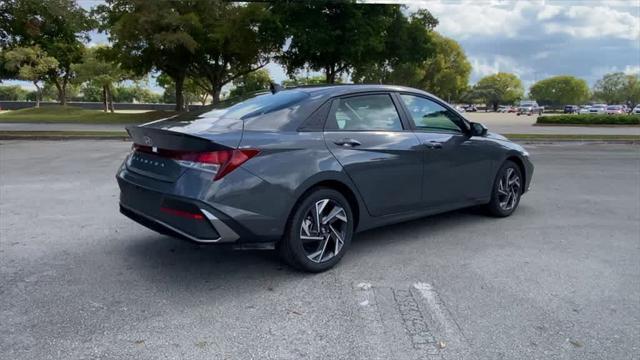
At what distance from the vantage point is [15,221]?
18.3ft

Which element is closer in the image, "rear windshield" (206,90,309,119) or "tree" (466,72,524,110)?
"rear windshield" (206,90,309,119)

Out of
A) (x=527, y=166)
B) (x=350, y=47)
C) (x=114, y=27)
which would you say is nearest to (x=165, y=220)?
(x=527, y=166)

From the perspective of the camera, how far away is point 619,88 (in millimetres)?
110125

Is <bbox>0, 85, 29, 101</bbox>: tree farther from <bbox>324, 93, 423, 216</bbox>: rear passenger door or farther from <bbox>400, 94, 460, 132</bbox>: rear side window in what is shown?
<bbox>324, 93, 423, 216</bbox>: rear passenger door

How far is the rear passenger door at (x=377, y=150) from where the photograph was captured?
4.26 metres

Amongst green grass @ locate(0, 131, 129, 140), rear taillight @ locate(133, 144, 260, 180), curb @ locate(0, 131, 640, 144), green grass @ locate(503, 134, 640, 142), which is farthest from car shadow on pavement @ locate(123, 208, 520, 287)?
green grass @ locate(503, 134, 640, 142)

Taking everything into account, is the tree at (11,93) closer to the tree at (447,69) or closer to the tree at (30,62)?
the tree at (30,62)

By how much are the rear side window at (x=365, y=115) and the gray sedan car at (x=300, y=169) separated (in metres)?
0.01

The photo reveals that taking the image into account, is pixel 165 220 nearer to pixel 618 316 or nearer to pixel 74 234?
pixel 74 234

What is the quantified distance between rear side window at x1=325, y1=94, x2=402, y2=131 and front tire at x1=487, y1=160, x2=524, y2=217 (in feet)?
6.08

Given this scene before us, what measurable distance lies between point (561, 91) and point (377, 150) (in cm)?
12983

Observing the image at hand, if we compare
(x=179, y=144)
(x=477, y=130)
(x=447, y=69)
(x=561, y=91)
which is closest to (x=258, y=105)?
(x=179, y=144)

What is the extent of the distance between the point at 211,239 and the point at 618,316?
290cm

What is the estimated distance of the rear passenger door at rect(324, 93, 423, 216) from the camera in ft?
14.0
